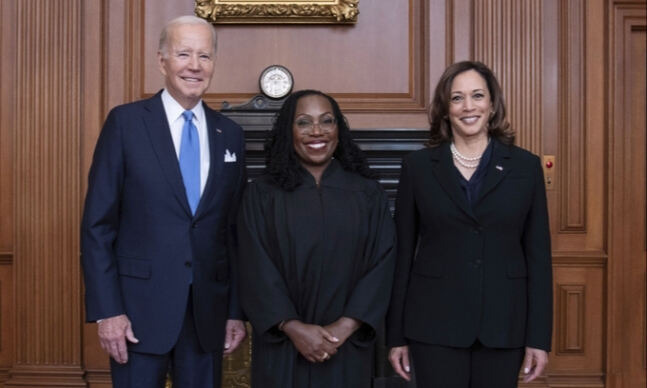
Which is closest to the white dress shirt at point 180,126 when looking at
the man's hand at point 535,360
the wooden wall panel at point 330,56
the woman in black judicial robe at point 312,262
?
the woman in black judicial robe at point 312,262

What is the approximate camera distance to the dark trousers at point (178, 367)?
8.17ft

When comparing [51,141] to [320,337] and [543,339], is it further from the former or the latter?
[543,339]

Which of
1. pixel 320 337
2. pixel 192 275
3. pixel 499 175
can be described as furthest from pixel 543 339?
pixel 192 275

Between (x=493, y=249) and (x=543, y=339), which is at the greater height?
(x=493, y=249)

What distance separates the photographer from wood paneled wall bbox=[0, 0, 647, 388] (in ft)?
13.4

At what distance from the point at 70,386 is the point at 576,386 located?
8.75 ft

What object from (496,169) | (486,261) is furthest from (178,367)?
(496,169)

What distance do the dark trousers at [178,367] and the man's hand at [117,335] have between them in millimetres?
51

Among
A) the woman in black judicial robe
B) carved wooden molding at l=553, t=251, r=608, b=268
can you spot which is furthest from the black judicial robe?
carved wooden molding at l=553, t=251, r=608, b=268

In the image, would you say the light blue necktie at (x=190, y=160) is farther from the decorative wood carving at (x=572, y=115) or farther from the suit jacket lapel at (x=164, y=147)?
the decorative wood carving at (x=572, y=115)

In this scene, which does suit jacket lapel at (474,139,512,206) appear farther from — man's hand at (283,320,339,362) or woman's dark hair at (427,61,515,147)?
man's hand at (283,320,339,362)

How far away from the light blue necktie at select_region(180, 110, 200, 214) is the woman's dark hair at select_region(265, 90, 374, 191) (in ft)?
0.80

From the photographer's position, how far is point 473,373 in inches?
93.7

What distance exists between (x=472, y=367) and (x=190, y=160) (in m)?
1.11
